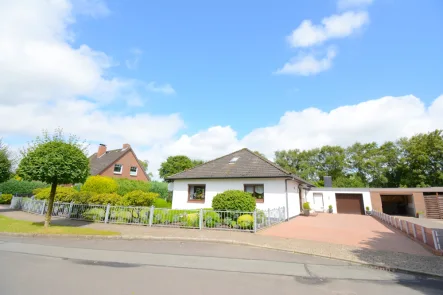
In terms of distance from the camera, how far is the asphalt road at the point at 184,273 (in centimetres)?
455

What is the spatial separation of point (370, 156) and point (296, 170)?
1630cm

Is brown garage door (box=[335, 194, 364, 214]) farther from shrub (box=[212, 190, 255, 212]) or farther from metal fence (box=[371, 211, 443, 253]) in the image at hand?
shrub (box=[212, 190, 255, 212])

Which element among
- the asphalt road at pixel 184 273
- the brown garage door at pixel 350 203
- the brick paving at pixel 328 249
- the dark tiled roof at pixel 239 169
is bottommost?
the asphalt road at pixel 184 273

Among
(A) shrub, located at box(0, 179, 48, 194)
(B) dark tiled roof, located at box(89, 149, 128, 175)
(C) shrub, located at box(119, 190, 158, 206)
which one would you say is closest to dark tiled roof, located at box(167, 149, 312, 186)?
(C) shrub, located at box(119, 190, 158, 206)

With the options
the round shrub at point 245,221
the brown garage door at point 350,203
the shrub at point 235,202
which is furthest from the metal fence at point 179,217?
the brown garage door at point 350,203

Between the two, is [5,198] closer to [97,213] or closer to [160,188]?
[160,188]

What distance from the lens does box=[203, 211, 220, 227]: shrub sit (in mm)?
11728

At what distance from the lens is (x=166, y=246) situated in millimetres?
8242

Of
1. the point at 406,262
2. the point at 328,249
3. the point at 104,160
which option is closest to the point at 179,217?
the point at 328,249

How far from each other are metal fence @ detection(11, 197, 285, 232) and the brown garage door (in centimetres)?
1622

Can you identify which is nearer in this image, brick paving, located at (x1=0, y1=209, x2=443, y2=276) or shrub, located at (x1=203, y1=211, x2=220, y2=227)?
brick paving, located at (x1=0, y1=209, x2=443, y2=276)

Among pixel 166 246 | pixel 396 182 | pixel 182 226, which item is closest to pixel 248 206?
pixel 182 226

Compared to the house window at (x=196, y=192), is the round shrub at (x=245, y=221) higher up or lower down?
lower down

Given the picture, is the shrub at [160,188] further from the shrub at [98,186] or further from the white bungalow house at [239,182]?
the white bungalow house at [239,182]
